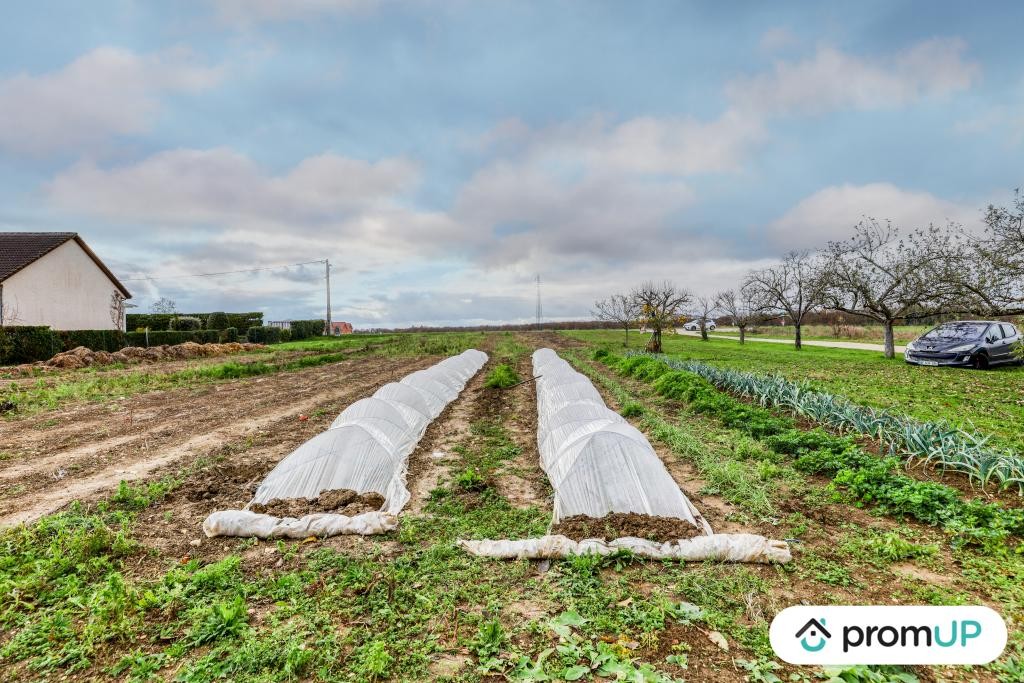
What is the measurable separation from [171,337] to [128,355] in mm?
10711

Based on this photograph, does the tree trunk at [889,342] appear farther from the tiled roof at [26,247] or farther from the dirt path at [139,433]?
the tiled roof at [26,247]

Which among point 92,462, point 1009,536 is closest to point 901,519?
point 1009,536

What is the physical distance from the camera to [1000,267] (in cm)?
1301

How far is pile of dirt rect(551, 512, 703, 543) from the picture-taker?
4.30m

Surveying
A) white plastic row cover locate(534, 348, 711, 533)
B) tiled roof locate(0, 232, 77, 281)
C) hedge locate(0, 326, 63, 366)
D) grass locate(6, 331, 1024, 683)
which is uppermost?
tiled roof locate(0, 232, 77, 281)

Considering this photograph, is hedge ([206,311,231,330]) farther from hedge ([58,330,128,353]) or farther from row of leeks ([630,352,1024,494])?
row of leeks ([630,352,1024,494])

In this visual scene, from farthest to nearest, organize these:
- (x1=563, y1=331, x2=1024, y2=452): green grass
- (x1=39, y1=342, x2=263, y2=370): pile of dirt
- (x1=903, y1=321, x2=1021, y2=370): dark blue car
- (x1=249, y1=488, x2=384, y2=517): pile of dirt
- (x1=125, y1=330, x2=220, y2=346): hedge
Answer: (x1=125, y1=330, x2=220, y2=346): hedge
(x1=39, y1=342, x2=263, y2=370): pile of dirt
(x1=903, y1=321, x2=1021, y2=370): dark blue car
(x1=563, y1=331, x2=1024, y2=452): green grass
(x1=249, y1=488, x2=384, y2=517): pile of dirt

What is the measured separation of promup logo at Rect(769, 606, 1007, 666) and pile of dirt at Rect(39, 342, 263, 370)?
24.6 meters

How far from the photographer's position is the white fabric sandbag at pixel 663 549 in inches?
156

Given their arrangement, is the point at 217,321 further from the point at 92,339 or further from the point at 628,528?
the point at 628,528

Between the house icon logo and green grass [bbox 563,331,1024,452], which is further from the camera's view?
green grass [bbox 563,331,1024,452]

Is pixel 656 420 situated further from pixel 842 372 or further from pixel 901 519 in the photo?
pixel 842 372

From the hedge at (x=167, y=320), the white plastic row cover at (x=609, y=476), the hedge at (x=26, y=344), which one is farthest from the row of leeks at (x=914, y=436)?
the hedge at (x=167, y=320)

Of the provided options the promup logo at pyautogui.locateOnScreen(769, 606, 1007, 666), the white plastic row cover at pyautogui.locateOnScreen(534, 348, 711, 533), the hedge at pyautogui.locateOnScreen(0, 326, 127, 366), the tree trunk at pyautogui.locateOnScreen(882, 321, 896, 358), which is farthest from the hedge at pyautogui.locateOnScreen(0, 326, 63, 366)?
the tree trunk at pyautogui.locateOnScreen(882, 321, 896, 358)
